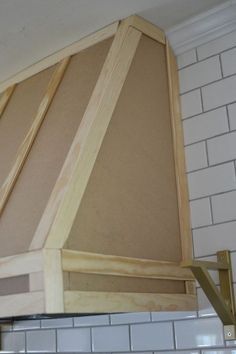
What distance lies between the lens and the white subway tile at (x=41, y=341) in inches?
70.9

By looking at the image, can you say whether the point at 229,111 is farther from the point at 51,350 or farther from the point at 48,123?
the point at 51,350

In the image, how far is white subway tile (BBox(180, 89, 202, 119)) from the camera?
1.58 meters

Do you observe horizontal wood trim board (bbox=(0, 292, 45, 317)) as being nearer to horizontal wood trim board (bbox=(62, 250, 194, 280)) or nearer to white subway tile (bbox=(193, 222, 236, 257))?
horizontal wood trim board (bbox=(62, 250, 194, 280))

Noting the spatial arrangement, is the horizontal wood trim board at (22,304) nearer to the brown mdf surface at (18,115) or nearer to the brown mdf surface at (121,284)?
the brown mdf surface at (121,284)

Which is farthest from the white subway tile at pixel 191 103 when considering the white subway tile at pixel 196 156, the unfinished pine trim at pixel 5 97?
the unfinished pine trim at pixel 5 97

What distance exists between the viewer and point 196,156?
5.08 feet

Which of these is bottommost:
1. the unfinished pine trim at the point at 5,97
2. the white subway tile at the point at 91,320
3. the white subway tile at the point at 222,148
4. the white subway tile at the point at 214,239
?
the white subway tile at the point at 91,320

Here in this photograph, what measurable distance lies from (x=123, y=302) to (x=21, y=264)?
26cm

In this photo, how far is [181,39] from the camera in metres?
1.63

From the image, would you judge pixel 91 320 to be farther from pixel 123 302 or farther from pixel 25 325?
pixel 123 302

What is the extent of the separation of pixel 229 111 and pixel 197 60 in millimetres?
212

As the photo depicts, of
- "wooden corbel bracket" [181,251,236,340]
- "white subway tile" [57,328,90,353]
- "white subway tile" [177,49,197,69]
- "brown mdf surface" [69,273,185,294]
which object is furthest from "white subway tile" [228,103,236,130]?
"white subway tile" [57,328,90,353]

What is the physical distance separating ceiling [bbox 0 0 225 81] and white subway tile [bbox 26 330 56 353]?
3.06 feet

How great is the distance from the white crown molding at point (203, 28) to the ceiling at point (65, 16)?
0.07 feet
